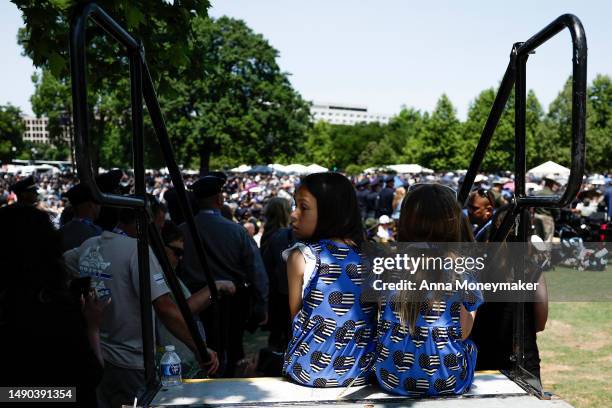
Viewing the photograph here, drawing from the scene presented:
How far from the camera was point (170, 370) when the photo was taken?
2.85 m

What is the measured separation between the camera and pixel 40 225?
2.18m

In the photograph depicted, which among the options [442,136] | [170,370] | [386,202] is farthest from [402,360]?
[442,136]

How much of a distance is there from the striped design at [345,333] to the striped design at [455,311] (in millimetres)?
406

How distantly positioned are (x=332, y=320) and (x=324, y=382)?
0.26 m

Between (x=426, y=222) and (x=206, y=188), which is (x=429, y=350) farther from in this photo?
(x=206, y=188)

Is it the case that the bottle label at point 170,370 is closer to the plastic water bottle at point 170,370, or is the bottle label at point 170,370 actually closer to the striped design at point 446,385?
the plastic water bottle at point 170,370

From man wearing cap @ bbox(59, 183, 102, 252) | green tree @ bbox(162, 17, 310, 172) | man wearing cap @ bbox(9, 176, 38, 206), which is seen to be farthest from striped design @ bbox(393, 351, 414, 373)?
green tree @ bbox(162, 17, 310, 172)

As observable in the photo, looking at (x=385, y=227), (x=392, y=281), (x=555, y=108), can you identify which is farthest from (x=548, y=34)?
(x=555, y=108)

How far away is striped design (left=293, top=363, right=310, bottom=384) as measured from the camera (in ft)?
8.77

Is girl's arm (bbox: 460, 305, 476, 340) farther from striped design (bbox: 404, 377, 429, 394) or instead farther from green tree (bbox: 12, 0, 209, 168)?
green tree (bbox: 12, 0, 209, 168)

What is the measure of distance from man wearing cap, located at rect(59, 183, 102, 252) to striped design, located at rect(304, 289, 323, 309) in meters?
2.78

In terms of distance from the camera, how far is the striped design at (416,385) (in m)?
2.54

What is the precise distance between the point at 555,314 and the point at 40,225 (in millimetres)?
8459

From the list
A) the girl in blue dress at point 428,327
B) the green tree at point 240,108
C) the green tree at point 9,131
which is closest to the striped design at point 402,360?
the girl in blue dress at point 428,327
